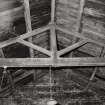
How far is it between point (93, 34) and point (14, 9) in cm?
258

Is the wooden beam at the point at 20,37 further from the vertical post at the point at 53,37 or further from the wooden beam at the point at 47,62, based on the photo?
the wooden beam at the point at 47,62

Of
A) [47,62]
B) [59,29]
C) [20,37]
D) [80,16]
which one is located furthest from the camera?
[59,29]

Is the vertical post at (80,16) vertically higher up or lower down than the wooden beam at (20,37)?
higher up

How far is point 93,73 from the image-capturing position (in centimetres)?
740

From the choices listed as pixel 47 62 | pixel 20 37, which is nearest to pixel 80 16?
pixel 47 62

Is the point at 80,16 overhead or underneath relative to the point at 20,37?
overhead

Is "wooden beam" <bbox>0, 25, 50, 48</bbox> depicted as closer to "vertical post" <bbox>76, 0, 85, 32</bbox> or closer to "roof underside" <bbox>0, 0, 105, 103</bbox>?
"roof underside" <bbox>0, 0, 105, 103</bbox>

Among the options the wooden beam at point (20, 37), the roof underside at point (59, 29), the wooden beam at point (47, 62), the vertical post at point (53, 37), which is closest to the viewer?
the wooden beam at point (47, 62)

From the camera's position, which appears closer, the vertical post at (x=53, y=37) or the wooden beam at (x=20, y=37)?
the vertical post at (x=53, y=37)

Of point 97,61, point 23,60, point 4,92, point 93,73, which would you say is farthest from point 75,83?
point 23,60

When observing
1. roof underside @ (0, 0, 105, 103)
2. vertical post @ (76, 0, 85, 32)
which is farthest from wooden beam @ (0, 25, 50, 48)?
vertical post @ (76, 0, 85, 32)

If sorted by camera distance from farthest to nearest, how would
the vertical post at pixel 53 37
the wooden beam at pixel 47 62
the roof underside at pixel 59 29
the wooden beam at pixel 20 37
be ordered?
the wooden beam at pixel 20 37, the vertical post at pixel 53 37, the roof underside at pixel 59 29, the wooden beam at pixel 47 62

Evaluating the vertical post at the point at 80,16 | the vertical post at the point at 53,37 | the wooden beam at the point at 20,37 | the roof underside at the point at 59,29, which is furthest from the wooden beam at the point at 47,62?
the vertical post at the point at 80,16

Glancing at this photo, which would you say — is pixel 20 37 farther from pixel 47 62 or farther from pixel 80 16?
pixel 80 16
